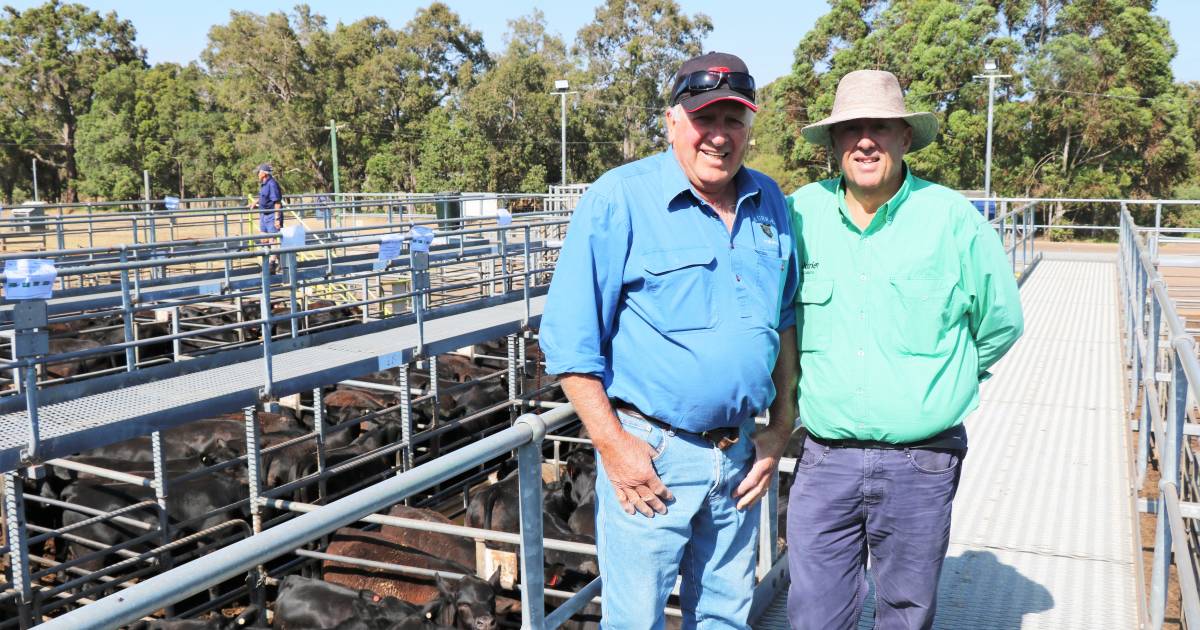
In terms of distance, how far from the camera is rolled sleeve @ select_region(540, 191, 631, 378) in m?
2.46

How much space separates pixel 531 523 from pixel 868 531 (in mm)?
1008

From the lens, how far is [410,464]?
27.4 feet

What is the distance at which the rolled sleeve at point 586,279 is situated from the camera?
2461mm

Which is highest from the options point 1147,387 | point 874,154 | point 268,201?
point 268,201

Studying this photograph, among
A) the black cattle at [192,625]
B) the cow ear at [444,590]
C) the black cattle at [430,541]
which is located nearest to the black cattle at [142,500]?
the black cattle at [430,541]

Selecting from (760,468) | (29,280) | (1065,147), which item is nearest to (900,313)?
(760,468)

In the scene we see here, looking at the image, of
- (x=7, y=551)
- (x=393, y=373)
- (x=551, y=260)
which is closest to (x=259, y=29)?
Answer: (x=551, y=260)

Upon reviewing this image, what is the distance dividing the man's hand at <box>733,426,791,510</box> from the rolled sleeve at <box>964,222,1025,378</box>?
68 centimetres

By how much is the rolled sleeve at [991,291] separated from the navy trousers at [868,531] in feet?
1.24

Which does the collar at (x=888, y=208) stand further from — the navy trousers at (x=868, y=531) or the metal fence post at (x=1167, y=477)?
the metal fence post at (x=1167, y=477)

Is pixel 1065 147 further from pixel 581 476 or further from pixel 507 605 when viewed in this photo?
pixel 507 605

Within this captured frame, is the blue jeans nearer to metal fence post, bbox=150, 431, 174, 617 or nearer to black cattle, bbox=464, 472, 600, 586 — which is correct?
black cattle, bbox=464, 472, 600, 586

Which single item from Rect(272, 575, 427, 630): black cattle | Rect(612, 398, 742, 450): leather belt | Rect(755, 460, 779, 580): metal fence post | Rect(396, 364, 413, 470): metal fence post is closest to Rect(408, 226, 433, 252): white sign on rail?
Rect(396, 364, 413, 470): metal fence post

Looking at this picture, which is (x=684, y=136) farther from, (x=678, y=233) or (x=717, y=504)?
(x=717, y=504)
